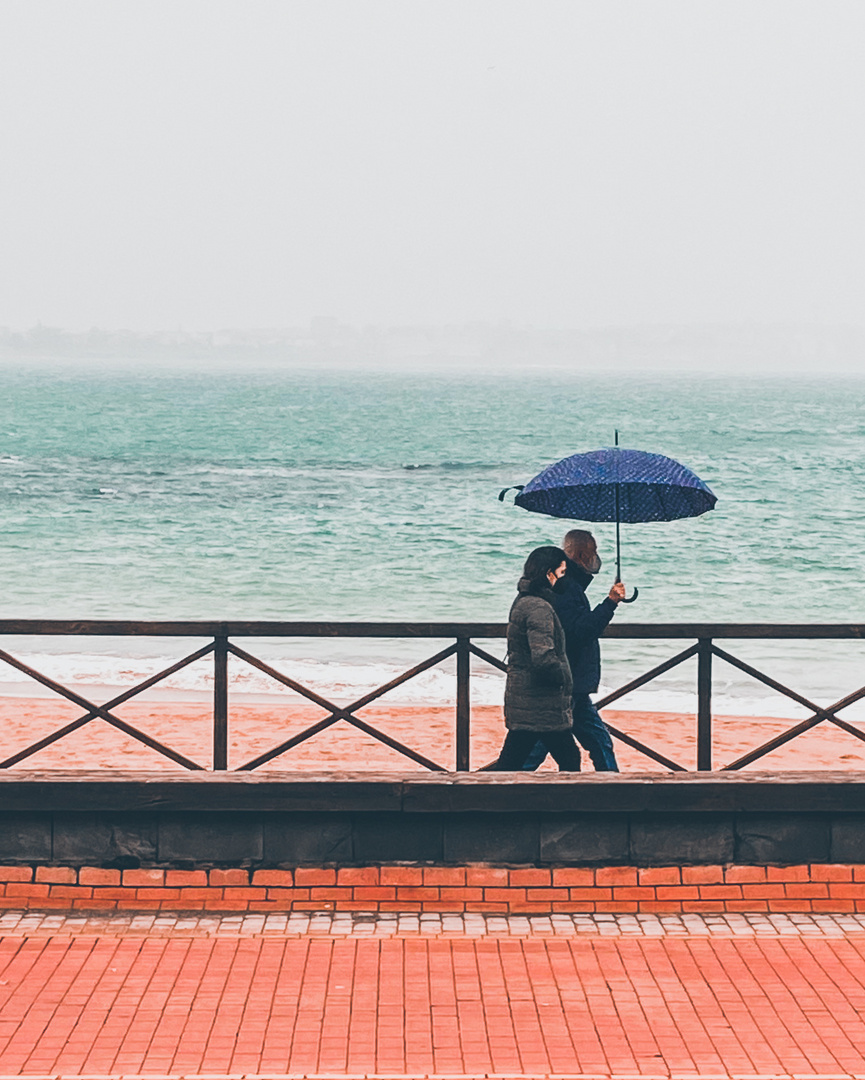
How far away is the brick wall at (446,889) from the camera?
6.92m

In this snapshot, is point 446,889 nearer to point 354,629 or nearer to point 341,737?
point 354,629

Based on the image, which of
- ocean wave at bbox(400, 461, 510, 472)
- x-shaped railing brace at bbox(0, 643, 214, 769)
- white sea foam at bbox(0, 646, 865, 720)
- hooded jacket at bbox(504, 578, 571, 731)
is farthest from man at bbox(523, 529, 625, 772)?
ocean wave at bbox(400, 461, 510, 472)

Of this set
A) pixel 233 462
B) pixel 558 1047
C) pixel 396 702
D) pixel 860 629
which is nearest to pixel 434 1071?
pixel 558 1047

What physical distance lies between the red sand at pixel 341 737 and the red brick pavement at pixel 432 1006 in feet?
19.1

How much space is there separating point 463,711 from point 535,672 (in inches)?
24.8

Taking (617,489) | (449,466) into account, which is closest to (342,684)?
(617,489)

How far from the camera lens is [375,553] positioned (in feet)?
128

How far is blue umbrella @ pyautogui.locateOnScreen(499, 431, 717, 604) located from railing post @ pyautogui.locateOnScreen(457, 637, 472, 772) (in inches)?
36.1

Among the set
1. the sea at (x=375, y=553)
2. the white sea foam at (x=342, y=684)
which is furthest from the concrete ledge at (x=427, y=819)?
the sea at (x=375, y=553)

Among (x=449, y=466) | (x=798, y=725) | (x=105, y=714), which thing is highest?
(x=105, y=714)

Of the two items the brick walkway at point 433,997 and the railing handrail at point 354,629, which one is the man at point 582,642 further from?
the brick walkway at point 433,997

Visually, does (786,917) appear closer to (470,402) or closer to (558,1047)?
(558,1047)

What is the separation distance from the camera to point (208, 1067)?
17.3ft

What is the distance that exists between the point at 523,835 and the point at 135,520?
40.1 meters
